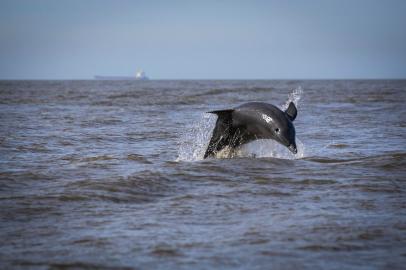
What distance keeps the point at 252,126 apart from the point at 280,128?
714 mm

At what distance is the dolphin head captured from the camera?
10.8 metres

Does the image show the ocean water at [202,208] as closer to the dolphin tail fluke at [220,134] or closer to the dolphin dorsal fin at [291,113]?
the dolphin tail fluke at [220,134]

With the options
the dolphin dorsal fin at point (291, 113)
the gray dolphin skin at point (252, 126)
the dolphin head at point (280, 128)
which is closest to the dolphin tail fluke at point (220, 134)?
the gray dolphin skin at point (252, 126)

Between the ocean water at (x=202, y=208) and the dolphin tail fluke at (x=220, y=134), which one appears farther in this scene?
the dolphin tail fluke at (x=220, y=134)

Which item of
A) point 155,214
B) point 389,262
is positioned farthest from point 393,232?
point 155,214

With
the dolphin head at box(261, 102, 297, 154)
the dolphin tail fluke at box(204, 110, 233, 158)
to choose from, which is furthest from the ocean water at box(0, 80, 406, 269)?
the dolphin head at box(261, 102, 297, 154)

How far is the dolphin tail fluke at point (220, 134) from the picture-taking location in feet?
38.0

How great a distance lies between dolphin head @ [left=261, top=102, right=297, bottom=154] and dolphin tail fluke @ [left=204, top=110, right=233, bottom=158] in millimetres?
746

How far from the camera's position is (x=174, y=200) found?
7.96 metres

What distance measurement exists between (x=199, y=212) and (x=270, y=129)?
4.15 metres

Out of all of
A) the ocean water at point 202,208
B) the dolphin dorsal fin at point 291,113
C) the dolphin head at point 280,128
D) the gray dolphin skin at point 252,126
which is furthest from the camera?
the dolphin dorsal fin at point 291,113

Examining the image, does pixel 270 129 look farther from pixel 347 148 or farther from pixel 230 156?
pixel 347 148

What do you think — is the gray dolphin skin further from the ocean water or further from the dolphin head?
the ocean water

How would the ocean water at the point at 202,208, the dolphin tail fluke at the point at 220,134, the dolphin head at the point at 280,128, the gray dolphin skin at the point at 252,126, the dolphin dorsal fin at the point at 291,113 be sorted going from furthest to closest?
the dolphin tail fluke at the point at 220,134 → the dolphin dorsal fin at the point at 291,113 → the gray dolphin skin at the point at 252,126 → the dolphin head at the point at 280,128 → the ocean water at the point at 202,208
